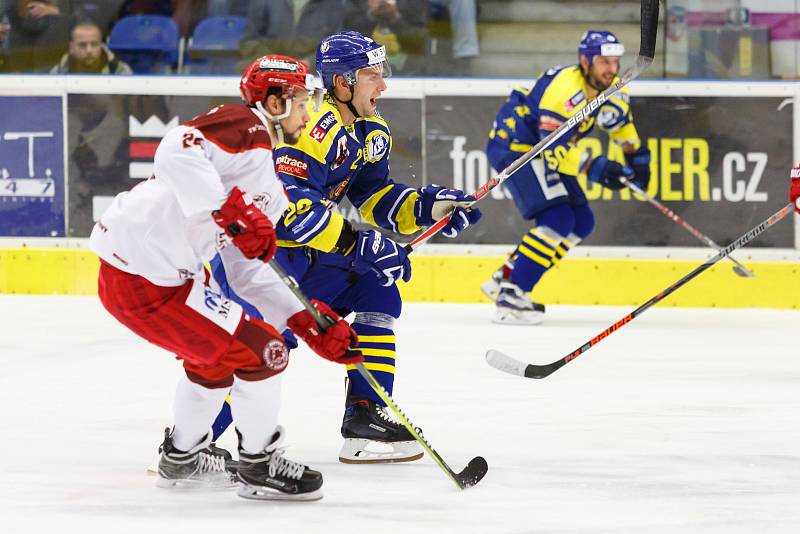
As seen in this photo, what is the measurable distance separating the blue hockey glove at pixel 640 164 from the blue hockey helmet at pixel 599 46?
0.52 meters

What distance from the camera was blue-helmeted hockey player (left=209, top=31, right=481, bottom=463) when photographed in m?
3.20

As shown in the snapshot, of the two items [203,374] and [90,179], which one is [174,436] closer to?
[203,374]

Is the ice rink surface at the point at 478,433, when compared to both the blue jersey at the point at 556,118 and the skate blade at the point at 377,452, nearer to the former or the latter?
the skate blade at the point at 377,452

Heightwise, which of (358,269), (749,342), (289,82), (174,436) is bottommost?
(749,342)

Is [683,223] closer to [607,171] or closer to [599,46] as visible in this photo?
[607,171]

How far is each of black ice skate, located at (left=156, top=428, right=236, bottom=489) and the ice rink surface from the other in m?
0.04

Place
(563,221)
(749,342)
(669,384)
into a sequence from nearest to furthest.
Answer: (669,384) < (749,342) < (563,221)

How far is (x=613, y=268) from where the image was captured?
251 inches

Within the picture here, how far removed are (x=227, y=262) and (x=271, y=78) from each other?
40 centimetres

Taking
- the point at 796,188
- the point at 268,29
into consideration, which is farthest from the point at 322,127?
the point at 268,29

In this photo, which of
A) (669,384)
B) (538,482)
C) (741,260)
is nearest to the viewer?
(538,482)

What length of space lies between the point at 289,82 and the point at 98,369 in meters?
2.07

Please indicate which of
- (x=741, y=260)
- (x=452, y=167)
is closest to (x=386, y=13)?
(x=452, y=167)

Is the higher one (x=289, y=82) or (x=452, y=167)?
(x=289, y=82)
